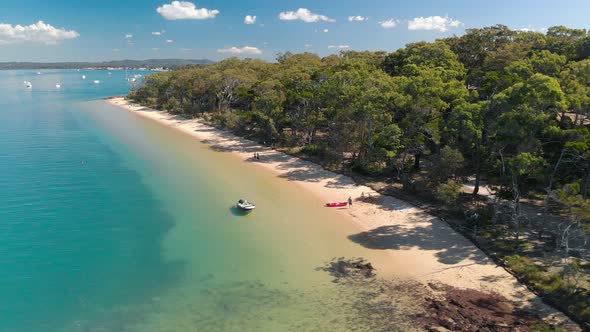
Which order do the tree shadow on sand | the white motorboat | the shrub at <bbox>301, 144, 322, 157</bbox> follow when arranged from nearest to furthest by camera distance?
the tree shadow on sand
the white motorboat
the shrub at <bbox>301, 144, 322, 157</bbox>

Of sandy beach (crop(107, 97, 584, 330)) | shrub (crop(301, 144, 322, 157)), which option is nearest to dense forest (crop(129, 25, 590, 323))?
shrub (crop(301, 144, 322, 157))

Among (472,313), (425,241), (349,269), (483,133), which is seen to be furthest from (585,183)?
(349,269)

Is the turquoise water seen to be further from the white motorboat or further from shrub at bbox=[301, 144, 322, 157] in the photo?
shrub at bbox=[301, 144, 322, 157]

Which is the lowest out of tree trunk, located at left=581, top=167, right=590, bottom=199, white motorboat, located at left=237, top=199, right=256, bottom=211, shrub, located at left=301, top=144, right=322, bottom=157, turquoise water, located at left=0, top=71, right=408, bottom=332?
turquoise water, located at left=0, top=71, right=408, bottom=332

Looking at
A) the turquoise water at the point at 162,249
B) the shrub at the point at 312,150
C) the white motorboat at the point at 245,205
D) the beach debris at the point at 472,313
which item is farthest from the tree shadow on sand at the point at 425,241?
the shrub at the point at 312,150

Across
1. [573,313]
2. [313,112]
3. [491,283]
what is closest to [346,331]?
[491,283]

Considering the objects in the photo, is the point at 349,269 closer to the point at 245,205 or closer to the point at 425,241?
the point at 425,241

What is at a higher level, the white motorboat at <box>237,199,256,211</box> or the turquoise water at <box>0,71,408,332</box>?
the white motorboat at <box>237,199,256,211</box>
